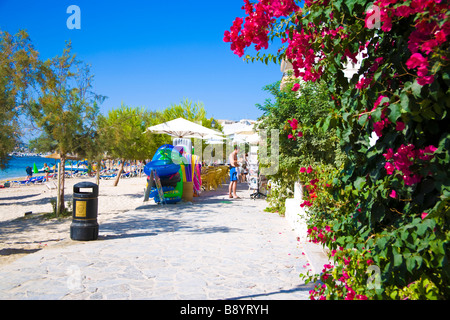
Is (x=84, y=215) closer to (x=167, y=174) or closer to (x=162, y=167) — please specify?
(x=162, y=167)

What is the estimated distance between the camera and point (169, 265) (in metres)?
5.20

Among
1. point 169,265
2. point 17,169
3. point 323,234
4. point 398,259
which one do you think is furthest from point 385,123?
point 17,169

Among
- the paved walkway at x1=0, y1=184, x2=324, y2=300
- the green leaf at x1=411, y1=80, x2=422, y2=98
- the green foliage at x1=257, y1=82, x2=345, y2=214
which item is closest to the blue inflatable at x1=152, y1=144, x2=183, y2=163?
the paved walkway at x1=0, y1=184, x2=324, y2=300

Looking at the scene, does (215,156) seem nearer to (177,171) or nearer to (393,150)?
(177,171)

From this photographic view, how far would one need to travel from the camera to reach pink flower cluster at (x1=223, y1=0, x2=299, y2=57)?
2494 millimetres

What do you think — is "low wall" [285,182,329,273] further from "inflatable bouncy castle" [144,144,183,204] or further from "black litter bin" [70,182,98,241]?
"inflatable bouncy castle" [144,144,183,204]

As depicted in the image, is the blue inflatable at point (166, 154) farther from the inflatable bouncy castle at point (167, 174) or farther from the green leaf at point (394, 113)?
the green leaf at point (394, 113)

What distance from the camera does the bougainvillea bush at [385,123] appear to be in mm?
1767

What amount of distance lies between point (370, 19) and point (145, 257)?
480cm

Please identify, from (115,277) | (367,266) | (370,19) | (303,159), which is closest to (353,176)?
(367,266)

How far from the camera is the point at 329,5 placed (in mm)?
2305

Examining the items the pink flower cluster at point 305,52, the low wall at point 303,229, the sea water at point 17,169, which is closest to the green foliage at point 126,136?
the sea water at point 17,169

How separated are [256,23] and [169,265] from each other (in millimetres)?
3769
